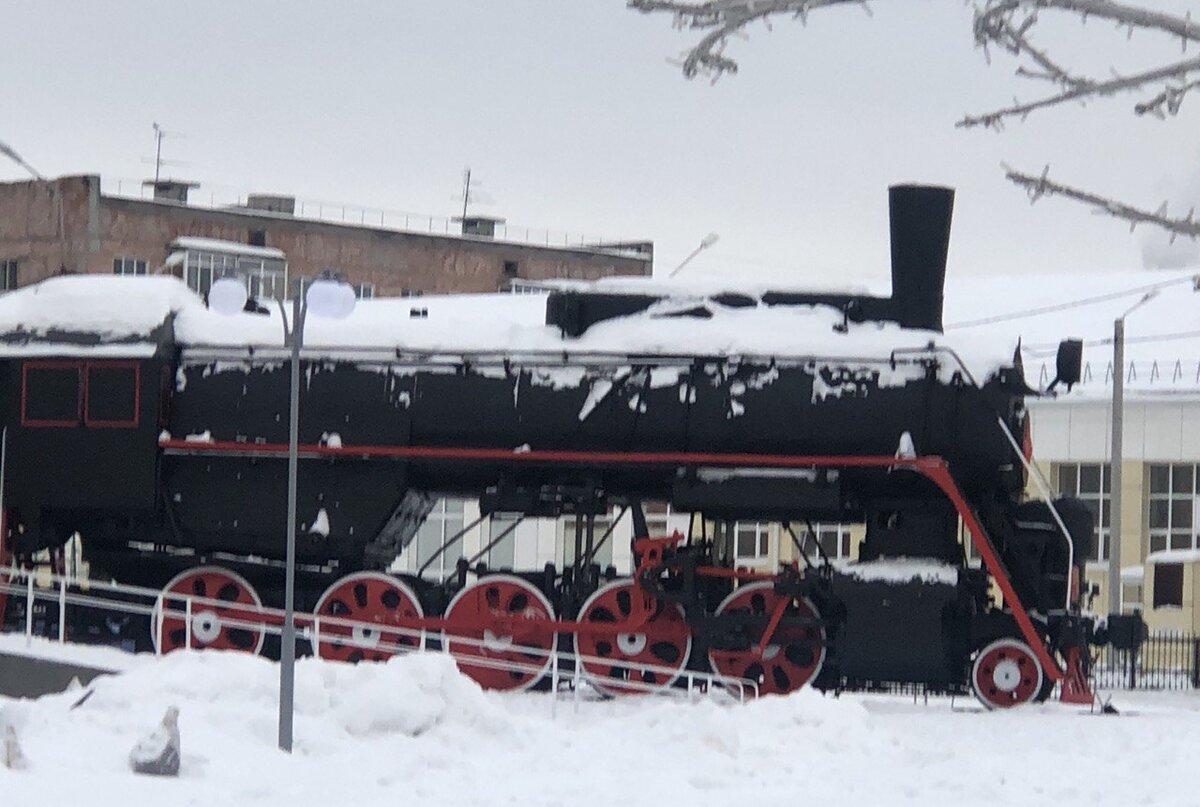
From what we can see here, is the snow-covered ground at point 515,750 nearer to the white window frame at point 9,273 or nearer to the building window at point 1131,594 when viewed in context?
the building window at point 1131,594

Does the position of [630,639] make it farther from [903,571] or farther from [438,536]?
[438,536]

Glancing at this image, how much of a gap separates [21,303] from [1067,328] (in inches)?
895

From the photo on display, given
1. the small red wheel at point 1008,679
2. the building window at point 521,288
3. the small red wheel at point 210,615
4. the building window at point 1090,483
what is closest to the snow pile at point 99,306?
the small red wheel at point 210,615

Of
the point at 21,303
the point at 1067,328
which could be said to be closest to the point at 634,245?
the point at 1067,328

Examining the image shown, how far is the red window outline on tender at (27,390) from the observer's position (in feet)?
60.6

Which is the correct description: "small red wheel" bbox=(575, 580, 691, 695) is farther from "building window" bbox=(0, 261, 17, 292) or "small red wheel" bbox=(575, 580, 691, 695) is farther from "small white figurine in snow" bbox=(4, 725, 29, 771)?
"building window" bbox=(0, 261, 17, 292)

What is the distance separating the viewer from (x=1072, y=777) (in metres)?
12.9

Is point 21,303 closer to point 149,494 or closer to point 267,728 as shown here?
point 149,494

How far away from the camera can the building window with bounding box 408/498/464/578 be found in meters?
35.7

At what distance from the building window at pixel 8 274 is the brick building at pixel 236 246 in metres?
0.02

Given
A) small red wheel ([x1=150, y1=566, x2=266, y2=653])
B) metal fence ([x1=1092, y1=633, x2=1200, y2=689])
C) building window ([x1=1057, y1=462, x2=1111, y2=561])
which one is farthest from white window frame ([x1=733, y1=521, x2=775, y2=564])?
small red wheel ([x1=150, y1=566, x2=266, y2=653])

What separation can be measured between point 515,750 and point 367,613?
16.5ft

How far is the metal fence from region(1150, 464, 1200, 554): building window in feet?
5.63

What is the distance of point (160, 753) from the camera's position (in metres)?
10.9
